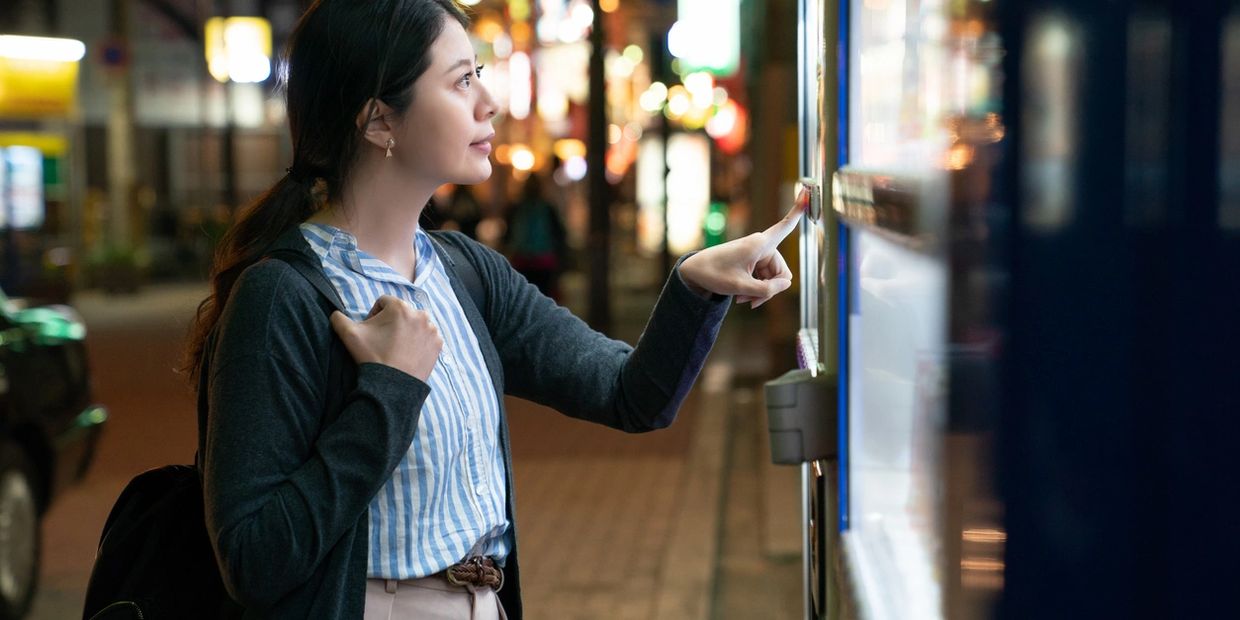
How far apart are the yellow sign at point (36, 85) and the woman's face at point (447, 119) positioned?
1069cm

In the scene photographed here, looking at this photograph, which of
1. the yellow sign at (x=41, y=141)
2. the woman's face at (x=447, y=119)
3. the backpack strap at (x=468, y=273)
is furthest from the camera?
the yellow sign at (x=41, y=141)

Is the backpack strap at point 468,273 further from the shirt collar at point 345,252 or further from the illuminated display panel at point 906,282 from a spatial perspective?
the illuminated display panel at point 906,282

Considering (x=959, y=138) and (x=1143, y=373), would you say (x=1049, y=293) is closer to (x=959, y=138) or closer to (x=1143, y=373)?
(x=1143, y=373)

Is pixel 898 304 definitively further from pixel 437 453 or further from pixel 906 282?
pixel 437 453

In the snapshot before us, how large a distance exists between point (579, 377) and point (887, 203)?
3.03ft

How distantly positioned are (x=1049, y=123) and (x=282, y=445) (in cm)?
112

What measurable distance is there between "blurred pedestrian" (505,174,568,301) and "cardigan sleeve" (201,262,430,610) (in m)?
12.9

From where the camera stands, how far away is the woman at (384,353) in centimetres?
159

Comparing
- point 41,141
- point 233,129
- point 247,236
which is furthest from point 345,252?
point 233,129

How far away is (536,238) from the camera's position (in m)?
14.6

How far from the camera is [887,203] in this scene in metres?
1.09

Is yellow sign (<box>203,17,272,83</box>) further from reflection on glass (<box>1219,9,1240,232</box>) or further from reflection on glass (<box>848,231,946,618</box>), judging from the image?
reflection on glass (<box>1219,9,1240,232</box>)

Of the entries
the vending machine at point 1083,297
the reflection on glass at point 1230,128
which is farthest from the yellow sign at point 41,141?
the reflection on glass at point 1230,128

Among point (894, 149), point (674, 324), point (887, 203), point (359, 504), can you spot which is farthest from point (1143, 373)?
point (674, 324)
